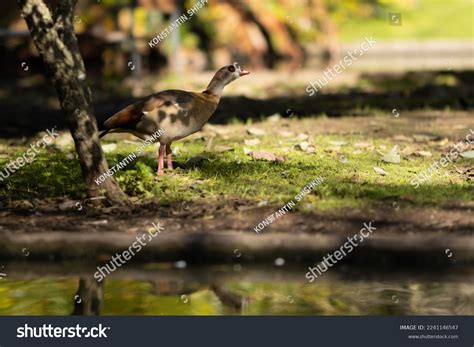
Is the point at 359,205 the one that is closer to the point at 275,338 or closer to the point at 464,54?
the point at 275,338

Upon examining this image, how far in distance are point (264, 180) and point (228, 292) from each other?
237 centimetres

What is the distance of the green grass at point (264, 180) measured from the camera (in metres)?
8.97

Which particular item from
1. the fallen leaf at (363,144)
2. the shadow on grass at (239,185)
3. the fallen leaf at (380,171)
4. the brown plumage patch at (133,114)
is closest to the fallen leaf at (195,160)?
the shadow on grass at (239,185)

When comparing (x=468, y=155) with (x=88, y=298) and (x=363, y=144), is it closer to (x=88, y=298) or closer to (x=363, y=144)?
(x=363, y=144)

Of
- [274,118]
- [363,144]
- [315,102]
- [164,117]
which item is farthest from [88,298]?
[315,102]

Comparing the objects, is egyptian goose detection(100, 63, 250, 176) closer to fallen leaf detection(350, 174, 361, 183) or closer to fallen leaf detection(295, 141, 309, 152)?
fallen leaf detection(350, 174, 361, 183)

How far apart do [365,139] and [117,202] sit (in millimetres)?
3850

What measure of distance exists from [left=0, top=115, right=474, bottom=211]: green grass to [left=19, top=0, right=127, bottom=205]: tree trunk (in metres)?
0.46

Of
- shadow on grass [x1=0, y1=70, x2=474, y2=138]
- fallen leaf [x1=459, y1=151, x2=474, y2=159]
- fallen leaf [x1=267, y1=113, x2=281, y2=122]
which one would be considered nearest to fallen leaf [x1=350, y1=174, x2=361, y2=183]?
fallen leaf [x1=459, y1=151, x2=474, y2=159]

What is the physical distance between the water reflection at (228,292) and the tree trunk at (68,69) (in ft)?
4.15

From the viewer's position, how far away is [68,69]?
28.8 ft

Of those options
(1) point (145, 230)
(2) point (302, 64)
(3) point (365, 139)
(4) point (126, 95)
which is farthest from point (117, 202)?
(2) point (302, 64)

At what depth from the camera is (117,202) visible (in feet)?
29.5

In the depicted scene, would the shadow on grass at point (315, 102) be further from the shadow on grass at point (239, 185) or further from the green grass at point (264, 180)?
the shadow on grass at point (239, 185)
